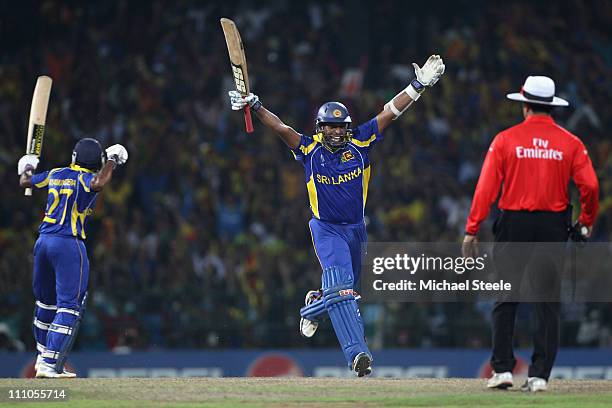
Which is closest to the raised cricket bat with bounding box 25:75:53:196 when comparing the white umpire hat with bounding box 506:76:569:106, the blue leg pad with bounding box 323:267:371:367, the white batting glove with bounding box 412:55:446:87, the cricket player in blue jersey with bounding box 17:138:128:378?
the cricket player in blue jersey with bounding box 17:138:128:378

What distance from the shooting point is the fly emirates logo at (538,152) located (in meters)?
9.71

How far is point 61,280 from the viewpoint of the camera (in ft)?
38.2

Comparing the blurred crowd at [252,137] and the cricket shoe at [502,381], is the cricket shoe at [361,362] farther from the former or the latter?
the blurred crowd at [252,137]

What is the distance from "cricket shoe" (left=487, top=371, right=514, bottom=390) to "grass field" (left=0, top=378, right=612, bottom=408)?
58 mm

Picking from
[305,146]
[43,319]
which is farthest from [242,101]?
[43,319]

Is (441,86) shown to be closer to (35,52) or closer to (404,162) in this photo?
(404,162)

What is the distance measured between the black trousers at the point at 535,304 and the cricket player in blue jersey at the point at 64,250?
12.7 ft

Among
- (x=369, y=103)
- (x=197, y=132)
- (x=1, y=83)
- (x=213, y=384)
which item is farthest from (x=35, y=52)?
(x=213, y=384)

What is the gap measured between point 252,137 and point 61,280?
30.1 feet

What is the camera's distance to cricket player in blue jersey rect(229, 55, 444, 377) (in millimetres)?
11125

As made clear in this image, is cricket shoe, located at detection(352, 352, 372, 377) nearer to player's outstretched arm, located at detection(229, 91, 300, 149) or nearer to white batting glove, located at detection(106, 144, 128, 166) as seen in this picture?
player's outstretched arm, located at detection(229, 91, 300, 149)

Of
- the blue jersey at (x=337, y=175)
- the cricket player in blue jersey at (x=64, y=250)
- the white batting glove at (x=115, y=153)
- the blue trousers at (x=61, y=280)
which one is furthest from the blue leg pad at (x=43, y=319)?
the blue jersey at (x=337, y=175)

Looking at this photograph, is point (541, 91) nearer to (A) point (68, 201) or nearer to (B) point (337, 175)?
(B) point (337, 175)

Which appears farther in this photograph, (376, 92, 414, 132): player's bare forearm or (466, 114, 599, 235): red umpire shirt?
(376, 92, 414, 132): player's bare forearm
